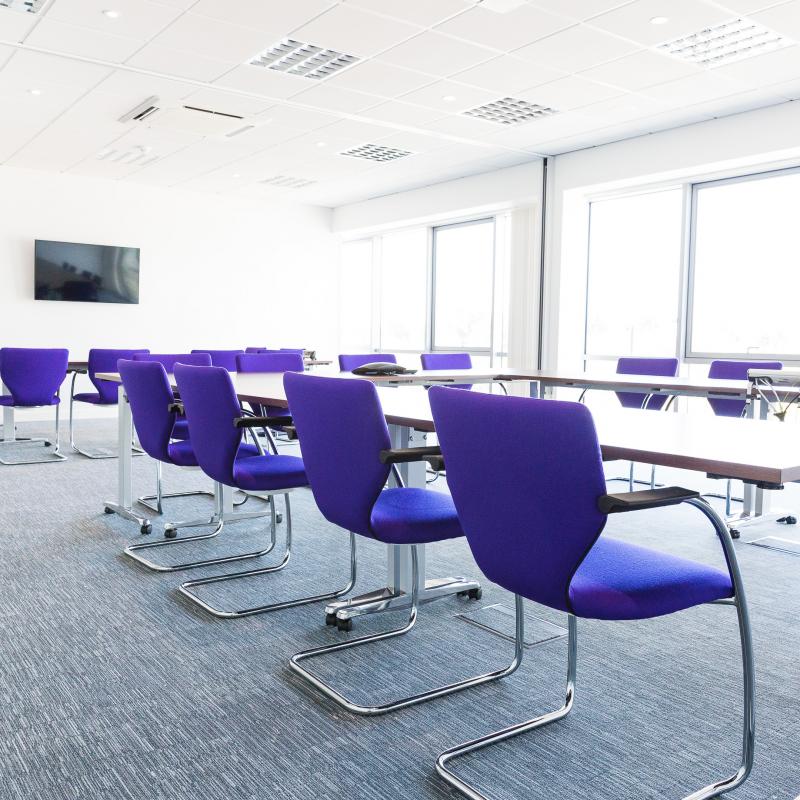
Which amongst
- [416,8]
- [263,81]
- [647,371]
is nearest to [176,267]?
[263,81]

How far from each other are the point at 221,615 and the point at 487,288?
7.46 m

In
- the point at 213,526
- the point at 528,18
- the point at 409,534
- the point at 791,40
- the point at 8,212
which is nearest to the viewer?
the point at 409,534

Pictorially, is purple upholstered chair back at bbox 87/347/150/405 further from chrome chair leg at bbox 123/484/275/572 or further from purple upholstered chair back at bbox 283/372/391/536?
purple upholstered chair back at bbox 283/372/391/536

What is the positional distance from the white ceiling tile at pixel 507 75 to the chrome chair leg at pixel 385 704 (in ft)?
13.2

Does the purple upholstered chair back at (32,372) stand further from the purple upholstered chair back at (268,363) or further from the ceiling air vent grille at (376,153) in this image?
the ceiling air vent grille at (376,153)

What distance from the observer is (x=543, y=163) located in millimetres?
8266

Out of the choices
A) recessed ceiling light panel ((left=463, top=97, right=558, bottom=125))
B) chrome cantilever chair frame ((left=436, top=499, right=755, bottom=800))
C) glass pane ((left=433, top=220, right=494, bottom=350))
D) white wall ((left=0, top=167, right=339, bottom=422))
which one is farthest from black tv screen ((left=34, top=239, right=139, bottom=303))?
chrome cantilever chair frame ((left=436, top=499, right=755, bottom=800))

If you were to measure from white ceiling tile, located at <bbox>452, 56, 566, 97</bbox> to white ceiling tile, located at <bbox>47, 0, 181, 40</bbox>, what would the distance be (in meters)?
2.05

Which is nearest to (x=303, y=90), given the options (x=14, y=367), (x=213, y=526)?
(x=14, y=367)

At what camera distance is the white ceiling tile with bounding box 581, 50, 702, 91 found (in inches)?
207

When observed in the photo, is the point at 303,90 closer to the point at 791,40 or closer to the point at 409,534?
the point at 791,40

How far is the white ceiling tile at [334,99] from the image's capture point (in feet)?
19.8

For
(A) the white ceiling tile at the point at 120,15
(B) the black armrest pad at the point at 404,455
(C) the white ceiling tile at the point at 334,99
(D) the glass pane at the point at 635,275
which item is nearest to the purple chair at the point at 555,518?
(B) the black armrest pad at the point at 404,455

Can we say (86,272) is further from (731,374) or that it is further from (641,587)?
(641,587)
